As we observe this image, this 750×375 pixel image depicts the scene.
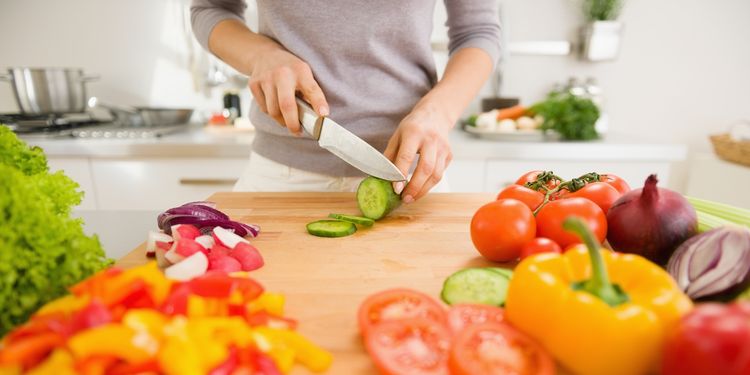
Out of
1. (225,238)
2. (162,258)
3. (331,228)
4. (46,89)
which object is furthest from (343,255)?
(46,89)

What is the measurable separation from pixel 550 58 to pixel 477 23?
144 cm

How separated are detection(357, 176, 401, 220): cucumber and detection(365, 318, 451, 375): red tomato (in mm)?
442

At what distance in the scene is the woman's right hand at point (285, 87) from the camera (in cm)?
96

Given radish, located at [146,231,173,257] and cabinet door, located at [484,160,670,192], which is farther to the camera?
cabinet door, located at [484,160,670,192]

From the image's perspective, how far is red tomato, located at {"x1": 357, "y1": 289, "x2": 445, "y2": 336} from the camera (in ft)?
1.97

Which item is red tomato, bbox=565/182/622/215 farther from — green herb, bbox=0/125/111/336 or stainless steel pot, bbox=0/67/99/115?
stainless steel pot, bbox=0/67/99/115

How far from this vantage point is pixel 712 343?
1.35ft

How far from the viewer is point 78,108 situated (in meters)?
2.25

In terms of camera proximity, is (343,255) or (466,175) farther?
(466,175)

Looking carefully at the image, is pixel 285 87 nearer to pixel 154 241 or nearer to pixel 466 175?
pixel 154 241

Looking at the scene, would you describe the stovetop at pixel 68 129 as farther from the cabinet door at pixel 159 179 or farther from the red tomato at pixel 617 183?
the red tomato at pixel 617 183

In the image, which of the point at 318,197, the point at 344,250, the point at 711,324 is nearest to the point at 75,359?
the point at 344,250

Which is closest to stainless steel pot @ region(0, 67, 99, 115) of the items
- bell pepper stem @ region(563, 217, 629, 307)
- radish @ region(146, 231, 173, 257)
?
radish @ region(146, 231, 173, 257)

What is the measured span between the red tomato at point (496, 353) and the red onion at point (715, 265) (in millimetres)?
272
